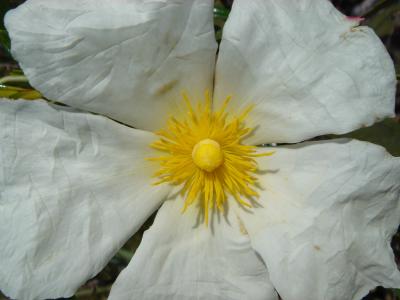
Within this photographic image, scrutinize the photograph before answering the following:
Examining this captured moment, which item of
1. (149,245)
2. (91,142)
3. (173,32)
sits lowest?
(149,245)

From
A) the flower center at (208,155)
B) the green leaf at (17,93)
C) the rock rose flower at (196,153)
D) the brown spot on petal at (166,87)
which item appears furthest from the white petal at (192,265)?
the green leaf at (17,93)

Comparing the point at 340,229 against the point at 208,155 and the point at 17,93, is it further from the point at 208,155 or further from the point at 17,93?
the point at 17,93

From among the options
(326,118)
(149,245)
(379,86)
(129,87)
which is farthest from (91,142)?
(379,86)

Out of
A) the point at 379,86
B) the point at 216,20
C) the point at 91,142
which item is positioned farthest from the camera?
the point at 216,20

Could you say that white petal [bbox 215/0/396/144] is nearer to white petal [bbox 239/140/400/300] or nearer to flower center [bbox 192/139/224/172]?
white petal [bbox 239/140/400/300]

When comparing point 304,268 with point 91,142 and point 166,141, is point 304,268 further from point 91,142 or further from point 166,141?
point 91,142

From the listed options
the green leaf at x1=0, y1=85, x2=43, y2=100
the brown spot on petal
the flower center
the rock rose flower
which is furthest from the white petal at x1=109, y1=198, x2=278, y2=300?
the green leaf at x1=0, y1=85, x2=43, y2=100
